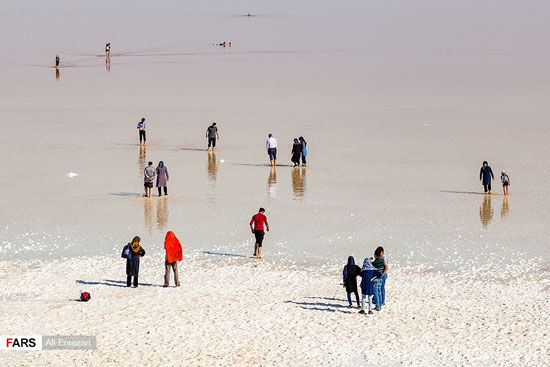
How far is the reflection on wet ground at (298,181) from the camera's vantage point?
1049 inches

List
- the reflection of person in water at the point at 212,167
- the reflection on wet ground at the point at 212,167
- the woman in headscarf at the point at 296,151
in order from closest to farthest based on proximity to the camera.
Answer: the reflection on wet ground at the point at 212,167 < the reflection of person in water at the point at 212,167 < the woman in headscarf at the point at 296,151

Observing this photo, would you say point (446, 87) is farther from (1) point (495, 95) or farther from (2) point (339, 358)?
(2) point (339, 358)

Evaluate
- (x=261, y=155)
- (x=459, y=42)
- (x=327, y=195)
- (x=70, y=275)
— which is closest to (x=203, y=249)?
(x=70, y=275)

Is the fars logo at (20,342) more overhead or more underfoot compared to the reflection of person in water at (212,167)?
more underfoot

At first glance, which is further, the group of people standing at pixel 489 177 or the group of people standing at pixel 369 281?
the group of people standing at pixel 489 177

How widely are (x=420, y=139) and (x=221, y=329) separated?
25.0 m

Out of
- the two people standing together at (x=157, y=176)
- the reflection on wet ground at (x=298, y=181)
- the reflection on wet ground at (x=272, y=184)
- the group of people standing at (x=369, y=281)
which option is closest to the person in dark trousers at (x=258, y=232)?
the group of people standing at (x=369, y=281)

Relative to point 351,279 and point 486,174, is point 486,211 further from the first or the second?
point 351,279

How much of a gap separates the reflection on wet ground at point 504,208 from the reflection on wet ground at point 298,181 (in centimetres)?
615

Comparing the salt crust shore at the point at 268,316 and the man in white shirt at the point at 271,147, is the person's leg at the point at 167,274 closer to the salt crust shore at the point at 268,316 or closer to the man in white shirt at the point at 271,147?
the salt crust shore at the point at 268,316

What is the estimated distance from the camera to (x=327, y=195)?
26.2 m

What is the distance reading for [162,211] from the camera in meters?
24.1

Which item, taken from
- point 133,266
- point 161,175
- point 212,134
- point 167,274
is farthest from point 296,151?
point 133,266

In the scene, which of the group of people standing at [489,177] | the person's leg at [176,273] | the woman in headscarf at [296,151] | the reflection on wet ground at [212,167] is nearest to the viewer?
the person's leg at [176,273]
